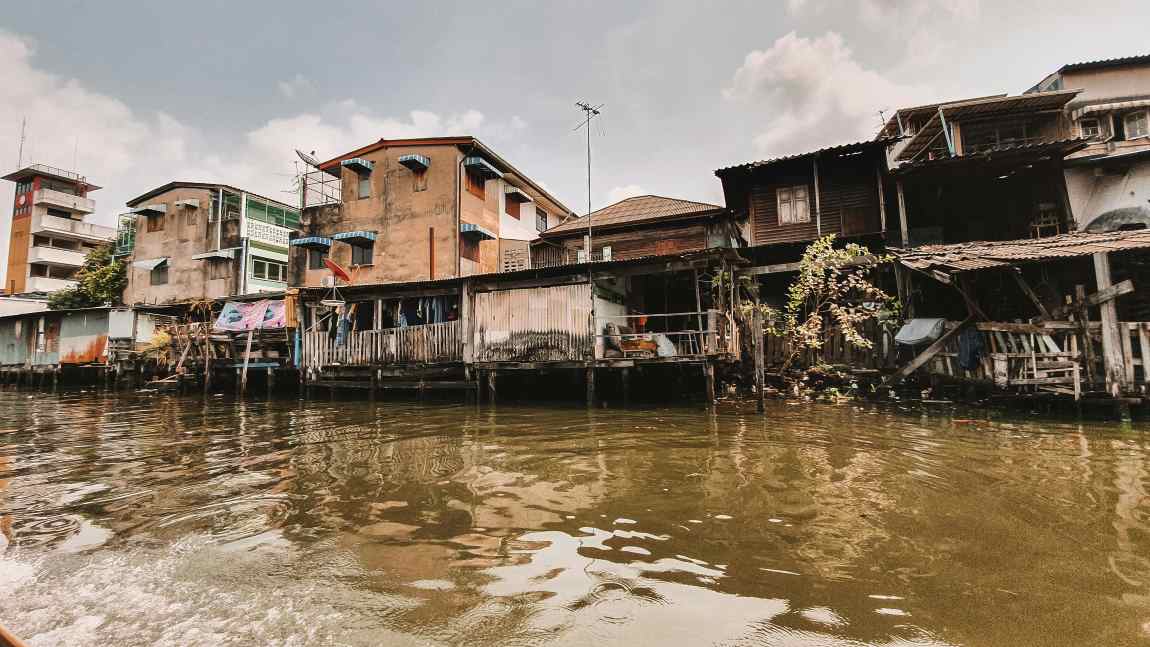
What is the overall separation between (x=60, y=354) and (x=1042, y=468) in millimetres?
37851

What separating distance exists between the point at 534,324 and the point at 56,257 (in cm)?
4913

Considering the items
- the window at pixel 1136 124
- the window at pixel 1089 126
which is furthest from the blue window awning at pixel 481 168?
the window at pixel 1136 124

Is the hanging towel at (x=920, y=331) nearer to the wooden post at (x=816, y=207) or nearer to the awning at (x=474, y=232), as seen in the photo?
the wooden post at (x=816, y=207)

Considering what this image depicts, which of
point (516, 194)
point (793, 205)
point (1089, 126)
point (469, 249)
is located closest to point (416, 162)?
point (469, 249)

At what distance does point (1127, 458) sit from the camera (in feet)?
20.4

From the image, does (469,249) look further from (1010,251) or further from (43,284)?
(43,284)

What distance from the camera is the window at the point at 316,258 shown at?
24.7m

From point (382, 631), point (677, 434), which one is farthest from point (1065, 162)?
point (382, 631)

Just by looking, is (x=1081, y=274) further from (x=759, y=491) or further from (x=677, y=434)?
(x=759, y=491)

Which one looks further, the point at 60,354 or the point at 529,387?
the point at 60,354

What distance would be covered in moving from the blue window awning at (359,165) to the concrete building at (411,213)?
46 mm

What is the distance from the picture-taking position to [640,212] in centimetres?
2139

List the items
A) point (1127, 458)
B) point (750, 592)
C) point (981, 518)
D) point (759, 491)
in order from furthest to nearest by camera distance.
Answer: point (1127, 458)
point (759, 491)
point (981, 518)
point (750, 592)

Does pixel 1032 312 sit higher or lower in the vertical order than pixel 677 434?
higher
